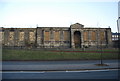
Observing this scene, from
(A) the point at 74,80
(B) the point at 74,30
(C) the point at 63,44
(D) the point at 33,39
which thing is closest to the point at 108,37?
(B) the point at 74,30

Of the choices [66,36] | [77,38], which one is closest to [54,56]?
[66,36]

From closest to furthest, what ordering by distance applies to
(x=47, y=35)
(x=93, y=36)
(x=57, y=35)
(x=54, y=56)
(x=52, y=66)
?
1. (x=52, y=66)
2. (x=54, y=56)
3. (x=47, y=35)
4. (x=57, y=35)
5. (x=93, y=36)

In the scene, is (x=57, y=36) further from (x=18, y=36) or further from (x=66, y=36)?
(x=18, y=36)

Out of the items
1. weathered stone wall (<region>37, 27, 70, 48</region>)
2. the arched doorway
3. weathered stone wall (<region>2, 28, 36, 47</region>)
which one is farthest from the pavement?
weathered stone wall (<region>2, 28, 36, 47</region>)

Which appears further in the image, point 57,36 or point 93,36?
point 93,36

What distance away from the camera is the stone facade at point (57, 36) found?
51.4m

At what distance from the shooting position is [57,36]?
5231 cm

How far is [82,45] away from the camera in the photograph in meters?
51.1

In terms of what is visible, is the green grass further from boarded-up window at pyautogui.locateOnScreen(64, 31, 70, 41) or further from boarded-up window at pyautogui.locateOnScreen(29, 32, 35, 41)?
boarded-up window at pyautogui.locateOnScreen(29, 32, 35, 41)

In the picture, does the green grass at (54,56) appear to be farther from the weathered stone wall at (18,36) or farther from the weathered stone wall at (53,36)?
the weathered stone wall at (18,36)

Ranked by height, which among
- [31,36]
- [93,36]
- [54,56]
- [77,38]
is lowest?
[54,56]

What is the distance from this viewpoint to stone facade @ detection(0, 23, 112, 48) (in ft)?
169

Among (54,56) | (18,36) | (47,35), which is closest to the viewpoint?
(54,56)

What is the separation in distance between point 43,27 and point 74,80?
46584mm
